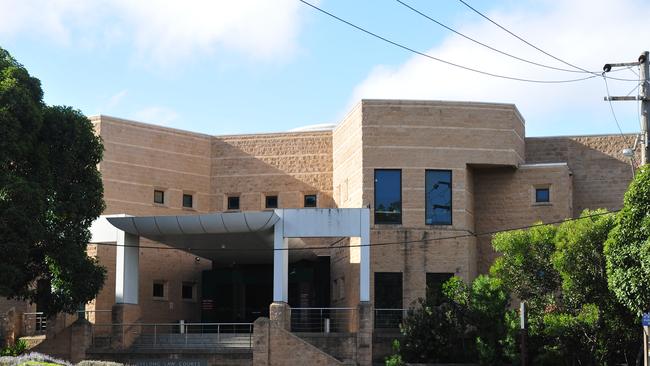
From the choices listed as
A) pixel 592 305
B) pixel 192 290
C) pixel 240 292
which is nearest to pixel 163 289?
pixel 192 290

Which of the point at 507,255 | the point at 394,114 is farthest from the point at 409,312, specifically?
the point at 394,114

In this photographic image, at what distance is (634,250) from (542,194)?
12.9 metres

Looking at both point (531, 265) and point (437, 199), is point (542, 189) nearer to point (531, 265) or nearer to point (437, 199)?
point (437, 199)

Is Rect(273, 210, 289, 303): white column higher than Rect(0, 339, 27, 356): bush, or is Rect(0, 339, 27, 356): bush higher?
Rect(273, 210, 289, 303): white column

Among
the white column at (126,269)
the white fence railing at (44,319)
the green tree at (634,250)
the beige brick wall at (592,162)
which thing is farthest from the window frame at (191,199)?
the green tree at (634,250)

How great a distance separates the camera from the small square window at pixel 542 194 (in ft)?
124

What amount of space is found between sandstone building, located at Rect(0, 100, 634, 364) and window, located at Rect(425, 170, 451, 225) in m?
0.05

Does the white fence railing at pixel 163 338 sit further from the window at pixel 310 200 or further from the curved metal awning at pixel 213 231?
the window at pixel 310 200

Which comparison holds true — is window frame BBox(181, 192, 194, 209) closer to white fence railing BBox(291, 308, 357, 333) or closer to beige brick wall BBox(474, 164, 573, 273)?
white fence railing BBox(291, 308, 357, 333)

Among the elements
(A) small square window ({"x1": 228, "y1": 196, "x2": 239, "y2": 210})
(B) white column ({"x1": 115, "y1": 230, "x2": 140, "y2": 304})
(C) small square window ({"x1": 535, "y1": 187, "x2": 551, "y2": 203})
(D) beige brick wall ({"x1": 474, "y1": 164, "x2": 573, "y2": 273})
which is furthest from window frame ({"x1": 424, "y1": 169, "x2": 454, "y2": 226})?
(B) white column ({"x1": 115, "y1": 230, "x2": 140, "y2": 304})

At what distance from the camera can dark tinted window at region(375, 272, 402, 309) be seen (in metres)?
35.5

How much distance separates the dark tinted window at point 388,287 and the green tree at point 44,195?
973 cm

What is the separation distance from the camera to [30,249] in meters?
30.4

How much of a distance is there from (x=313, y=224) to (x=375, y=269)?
148 inches
